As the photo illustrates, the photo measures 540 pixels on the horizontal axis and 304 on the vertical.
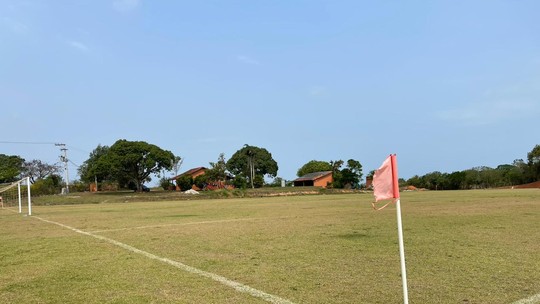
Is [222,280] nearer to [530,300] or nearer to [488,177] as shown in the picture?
[530,300]

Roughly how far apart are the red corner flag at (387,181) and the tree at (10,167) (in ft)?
274

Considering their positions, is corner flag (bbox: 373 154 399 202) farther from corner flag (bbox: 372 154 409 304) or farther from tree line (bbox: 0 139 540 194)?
tree line (bbox: 0 139 540 194)

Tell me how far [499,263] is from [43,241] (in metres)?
11.0

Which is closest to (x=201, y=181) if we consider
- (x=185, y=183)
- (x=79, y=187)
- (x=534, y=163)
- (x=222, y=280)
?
(x=185, y=183)

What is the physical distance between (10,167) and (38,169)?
25.9ft

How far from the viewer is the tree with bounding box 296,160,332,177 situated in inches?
3942

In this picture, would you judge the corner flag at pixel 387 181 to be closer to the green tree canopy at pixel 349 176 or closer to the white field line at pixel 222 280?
the white field line at pixel 222 280

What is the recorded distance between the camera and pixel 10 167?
257ft

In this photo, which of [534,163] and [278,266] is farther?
[534,163]

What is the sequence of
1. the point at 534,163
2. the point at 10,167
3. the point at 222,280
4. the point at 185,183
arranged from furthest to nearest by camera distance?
the point at 10,167 → the point at 185,183 → the point at 534,163 → the point at 222,280

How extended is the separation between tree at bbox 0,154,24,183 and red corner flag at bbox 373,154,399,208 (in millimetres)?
83407

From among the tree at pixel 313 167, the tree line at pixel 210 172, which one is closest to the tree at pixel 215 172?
the tree line at pixel 210 172

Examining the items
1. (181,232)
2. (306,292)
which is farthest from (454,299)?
(181,232)

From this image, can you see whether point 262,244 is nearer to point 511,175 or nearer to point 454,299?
point 454,299
